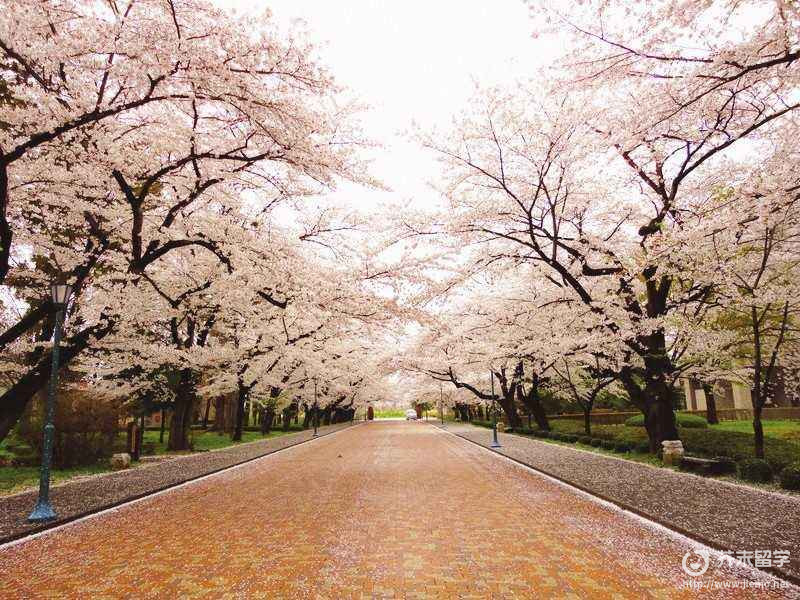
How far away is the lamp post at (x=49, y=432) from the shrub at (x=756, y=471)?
13570 millimetres

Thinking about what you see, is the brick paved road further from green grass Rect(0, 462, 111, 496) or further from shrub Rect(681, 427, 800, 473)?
shrub Rect(681, 427, 800, 473)

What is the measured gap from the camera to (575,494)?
9352 millimetres

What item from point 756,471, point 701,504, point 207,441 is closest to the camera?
point 701,504

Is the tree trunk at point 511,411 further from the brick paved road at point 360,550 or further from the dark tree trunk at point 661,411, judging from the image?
the brick paved road at point 360,550

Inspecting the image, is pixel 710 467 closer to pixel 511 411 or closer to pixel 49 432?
pixel 49 432

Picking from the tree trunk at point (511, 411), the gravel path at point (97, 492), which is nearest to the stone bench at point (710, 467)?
the gravel path at point (97, 492)

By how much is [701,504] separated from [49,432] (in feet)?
38.0

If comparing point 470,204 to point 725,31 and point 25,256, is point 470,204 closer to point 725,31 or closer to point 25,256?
point 725,31

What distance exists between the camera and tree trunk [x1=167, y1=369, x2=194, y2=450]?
1955cm

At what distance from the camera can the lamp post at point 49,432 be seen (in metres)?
7.66

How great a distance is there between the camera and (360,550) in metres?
5.92

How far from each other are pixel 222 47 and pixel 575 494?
10.1 m

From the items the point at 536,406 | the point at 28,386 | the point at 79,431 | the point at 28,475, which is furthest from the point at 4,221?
the point at 536,406

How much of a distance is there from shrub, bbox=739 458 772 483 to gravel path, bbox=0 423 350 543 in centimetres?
1305
